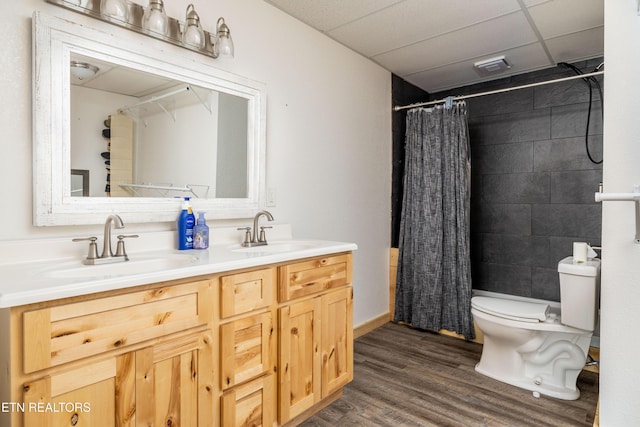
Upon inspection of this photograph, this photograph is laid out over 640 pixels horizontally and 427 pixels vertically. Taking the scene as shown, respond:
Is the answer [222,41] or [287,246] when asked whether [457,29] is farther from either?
[287,246]

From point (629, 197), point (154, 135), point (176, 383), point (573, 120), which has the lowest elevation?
point (176, 383)

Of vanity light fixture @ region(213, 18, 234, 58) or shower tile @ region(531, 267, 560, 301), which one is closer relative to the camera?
vanity light fixture @ region(213, 18, 234, 58)

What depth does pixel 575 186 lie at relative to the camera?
2820 mm

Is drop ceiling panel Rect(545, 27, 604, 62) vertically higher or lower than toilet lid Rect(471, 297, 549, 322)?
higher

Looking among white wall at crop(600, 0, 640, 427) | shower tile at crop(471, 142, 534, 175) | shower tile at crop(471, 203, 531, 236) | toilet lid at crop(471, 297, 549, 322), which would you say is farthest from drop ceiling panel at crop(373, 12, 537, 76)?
toilet lid at crop(471, 297, 549, 322)

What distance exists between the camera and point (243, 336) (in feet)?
4.86

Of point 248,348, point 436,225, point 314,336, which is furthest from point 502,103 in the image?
point 248,348

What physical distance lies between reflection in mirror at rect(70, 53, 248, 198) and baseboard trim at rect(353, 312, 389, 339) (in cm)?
152

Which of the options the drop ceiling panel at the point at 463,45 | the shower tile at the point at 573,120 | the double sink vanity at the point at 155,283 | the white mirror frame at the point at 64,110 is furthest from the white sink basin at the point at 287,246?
the shower tile at the point at 573,120

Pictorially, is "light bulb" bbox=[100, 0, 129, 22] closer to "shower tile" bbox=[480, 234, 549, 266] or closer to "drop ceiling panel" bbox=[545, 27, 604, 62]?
"drop ceiling panel" bbox=[545, 27, 604, 62]

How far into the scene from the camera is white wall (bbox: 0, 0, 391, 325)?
1.33m

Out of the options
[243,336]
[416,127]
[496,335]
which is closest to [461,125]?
[416,127]

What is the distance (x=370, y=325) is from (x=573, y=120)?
227 cm

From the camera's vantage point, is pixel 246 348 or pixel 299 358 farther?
pixel 299 358
